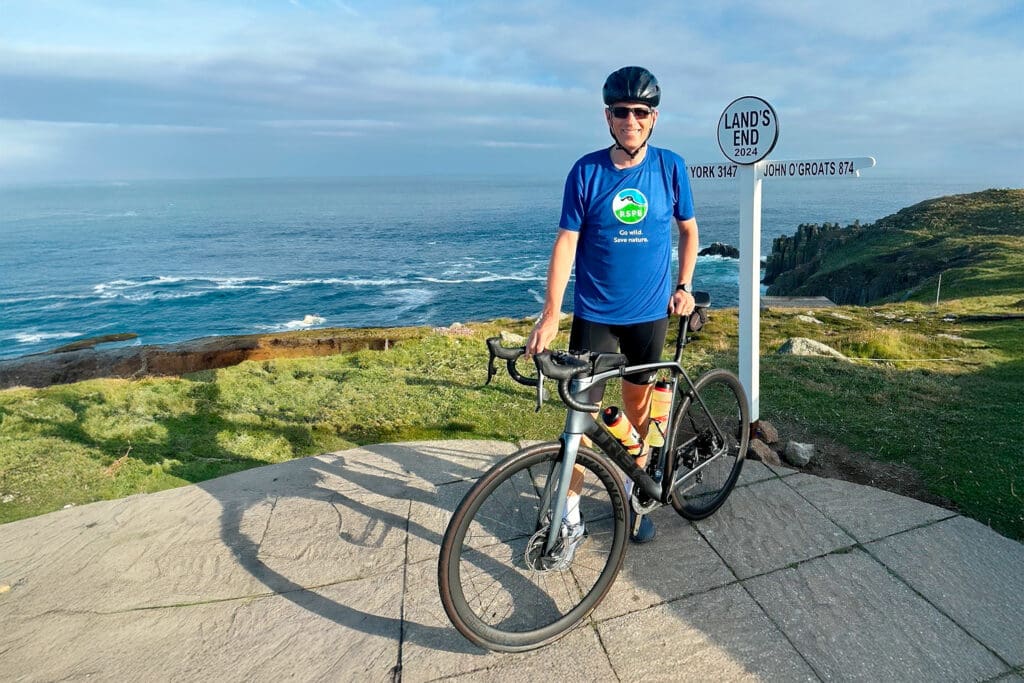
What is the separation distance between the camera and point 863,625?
2885 millimetres

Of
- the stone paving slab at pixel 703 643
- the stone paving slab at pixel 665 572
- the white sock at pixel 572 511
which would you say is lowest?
the stone paving slab at pixel 703 643

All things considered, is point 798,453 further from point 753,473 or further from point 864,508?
point 864,508

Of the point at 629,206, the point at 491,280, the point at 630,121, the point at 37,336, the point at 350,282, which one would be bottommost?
the point at 37,336

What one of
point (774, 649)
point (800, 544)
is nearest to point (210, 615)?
point (774, 649)

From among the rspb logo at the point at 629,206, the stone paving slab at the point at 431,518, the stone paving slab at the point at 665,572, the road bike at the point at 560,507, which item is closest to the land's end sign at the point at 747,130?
the road bike at the point at 560,507

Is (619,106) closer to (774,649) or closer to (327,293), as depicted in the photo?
(774,649)

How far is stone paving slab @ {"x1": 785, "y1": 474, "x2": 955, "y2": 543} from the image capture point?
363cm

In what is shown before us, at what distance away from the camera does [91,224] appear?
17038 centimetres

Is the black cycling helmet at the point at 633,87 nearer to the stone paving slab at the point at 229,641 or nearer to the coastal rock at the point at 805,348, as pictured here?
the stone paving slab at the point at 229,641

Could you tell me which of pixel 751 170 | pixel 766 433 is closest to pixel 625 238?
pixel 751 170

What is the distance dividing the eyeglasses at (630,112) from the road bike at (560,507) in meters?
1.19

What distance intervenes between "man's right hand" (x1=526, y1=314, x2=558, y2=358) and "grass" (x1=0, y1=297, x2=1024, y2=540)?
277 centimetres

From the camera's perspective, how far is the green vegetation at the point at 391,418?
473cm

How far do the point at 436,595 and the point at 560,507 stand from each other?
0.99m
